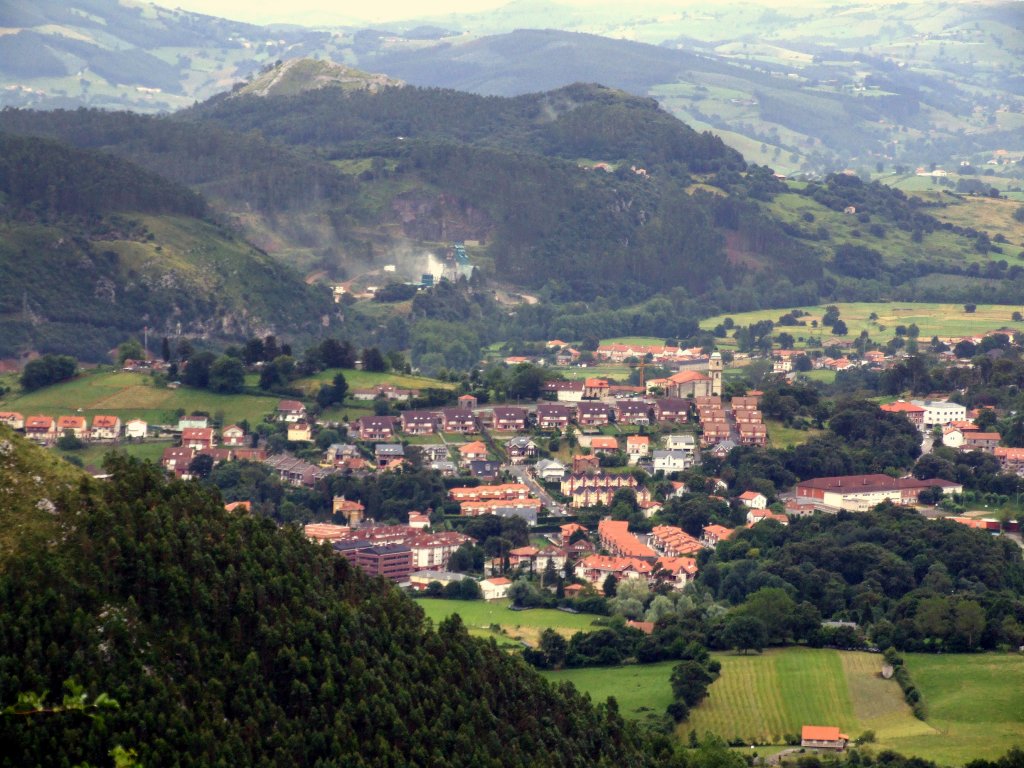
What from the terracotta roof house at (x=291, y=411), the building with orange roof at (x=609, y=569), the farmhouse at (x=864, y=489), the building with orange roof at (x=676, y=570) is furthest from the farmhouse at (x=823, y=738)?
the terracotta roof house at (x=291, y=411)

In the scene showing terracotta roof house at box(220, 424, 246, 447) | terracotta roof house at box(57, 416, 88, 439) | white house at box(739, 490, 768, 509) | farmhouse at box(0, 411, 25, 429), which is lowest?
white house at box(739, 490, 768, 509)

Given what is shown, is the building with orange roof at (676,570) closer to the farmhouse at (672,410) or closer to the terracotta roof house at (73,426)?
the farmhouse at (672,410)

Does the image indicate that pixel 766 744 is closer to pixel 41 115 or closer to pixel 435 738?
pixel 435 738

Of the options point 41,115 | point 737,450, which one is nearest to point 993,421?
point 737,450

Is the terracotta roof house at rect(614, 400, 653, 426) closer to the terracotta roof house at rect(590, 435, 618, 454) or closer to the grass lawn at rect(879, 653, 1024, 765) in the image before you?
the terracotta roof house at rect(590, 435, 618, 454)

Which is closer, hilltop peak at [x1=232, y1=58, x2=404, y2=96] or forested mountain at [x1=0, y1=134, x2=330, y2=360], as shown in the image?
forested mountain at [x1=0, y1=134, x2=330, y2=360]

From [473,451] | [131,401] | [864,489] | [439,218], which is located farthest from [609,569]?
[439,218]

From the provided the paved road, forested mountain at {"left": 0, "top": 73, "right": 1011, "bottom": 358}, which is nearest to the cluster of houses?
the paved road

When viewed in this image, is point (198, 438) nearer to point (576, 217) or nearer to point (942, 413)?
point (942, 413)
